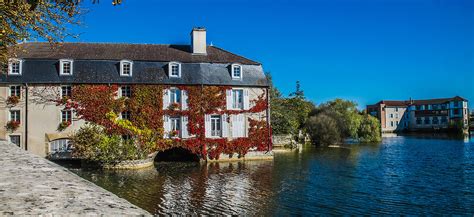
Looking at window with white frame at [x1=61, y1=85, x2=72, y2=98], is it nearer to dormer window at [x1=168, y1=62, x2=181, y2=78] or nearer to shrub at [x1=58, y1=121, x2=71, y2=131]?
shrub at [x1=58, y1=121, x2=71, y2=131]

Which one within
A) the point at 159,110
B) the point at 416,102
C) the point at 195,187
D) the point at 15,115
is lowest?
the point at 195,187

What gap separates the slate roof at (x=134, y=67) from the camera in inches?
963

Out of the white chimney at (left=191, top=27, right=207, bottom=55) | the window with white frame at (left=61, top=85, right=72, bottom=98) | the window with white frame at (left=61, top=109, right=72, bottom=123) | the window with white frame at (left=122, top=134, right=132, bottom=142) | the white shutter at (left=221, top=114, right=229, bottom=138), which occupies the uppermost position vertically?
the white chimney at (left=191, top=27, right=207, bottom=55)

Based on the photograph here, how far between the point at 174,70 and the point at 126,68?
3424mm

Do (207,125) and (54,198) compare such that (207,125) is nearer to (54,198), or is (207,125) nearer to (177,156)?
(177,156)

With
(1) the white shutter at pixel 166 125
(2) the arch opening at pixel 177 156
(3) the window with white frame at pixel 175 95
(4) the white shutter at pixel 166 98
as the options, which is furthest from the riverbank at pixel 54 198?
(2) the arch opening at pixel 177 156

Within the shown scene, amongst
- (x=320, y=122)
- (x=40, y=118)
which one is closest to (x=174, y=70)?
(x=40, y=118)

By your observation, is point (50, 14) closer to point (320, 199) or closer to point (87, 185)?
point (87, 185)

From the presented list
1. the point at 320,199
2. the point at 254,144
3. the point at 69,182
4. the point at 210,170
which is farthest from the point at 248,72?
the point at 69,182

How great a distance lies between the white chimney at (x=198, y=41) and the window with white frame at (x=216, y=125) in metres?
5.60

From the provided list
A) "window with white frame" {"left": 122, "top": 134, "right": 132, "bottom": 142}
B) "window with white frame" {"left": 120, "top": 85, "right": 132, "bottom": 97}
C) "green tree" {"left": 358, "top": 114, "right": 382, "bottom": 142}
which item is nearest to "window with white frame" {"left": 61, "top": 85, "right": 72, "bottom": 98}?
"window with white frame" {"left": 120, "top": 85, "right": 132, "bottom": 97}

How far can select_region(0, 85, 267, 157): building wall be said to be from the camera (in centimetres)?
2431

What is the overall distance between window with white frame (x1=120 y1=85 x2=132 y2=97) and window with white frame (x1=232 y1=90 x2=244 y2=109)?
24.8 feet

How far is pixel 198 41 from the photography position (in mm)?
28078
